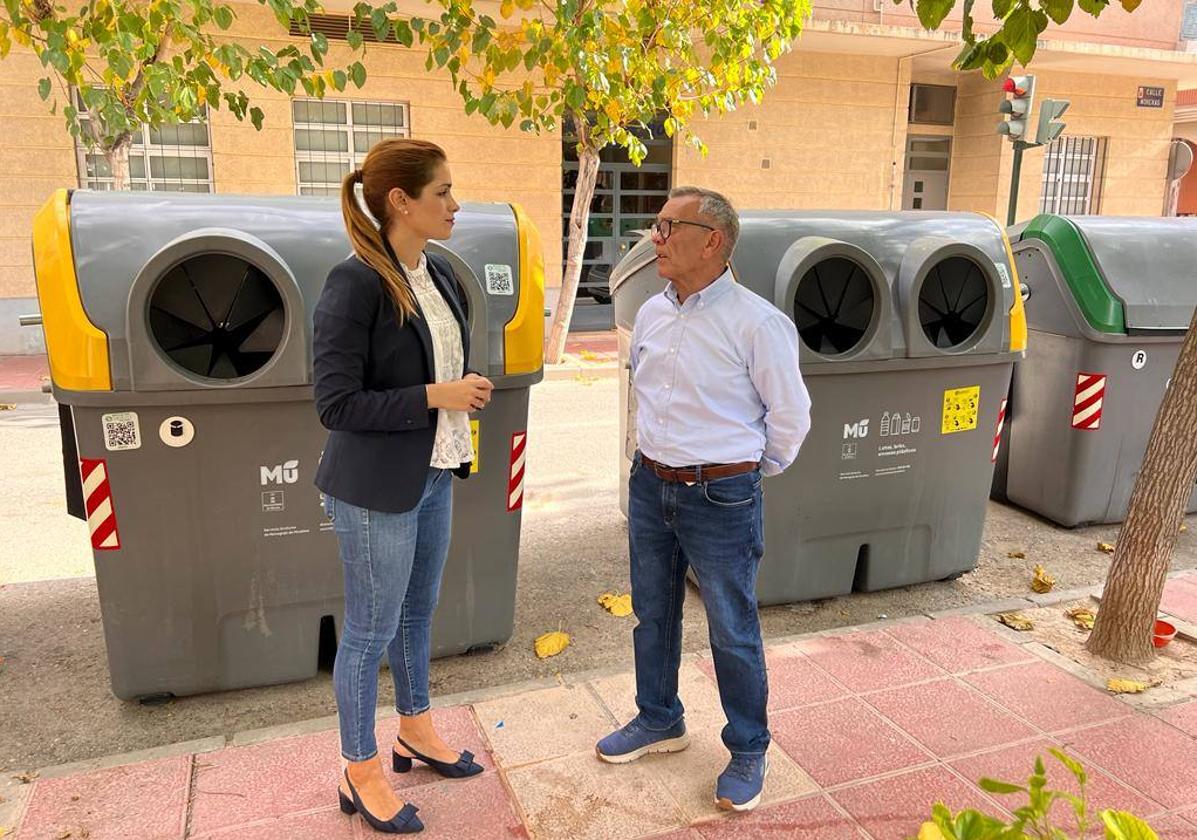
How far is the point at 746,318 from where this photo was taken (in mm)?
2447

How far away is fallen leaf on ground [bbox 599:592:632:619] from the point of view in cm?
411

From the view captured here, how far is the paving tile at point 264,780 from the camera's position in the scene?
2.59 metres

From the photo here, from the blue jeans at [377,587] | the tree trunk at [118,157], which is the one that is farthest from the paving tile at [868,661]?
the tree trunk at [118,157]

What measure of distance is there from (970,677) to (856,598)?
0.88 m

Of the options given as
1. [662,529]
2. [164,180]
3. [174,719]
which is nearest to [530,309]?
[662,529]

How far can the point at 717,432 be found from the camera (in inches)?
97.7

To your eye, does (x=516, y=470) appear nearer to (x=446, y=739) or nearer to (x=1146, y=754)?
(x=446, y=739)

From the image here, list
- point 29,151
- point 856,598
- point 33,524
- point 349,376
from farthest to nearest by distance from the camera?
1. point 29,151
2. point 33,524
3. point 856,598
4. point 349,376

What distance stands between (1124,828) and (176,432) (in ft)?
8.93

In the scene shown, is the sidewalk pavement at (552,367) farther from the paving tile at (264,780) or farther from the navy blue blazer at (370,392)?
the navy blue blazer at (370,392)

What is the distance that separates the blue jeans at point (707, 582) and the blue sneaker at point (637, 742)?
66mm

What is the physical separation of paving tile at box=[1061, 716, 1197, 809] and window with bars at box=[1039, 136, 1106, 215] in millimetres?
16301

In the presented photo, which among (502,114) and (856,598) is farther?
(502,114)

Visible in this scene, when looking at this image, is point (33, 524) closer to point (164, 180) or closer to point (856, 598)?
point (856, 598)
